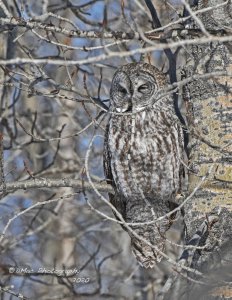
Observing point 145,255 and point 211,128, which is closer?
point 211,128

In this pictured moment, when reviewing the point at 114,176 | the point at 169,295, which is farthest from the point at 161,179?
the point at 169,295

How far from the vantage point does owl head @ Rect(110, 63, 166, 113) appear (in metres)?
5.88

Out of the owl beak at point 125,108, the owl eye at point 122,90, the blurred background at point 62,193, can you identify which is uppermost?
the owl eye at point 122,90

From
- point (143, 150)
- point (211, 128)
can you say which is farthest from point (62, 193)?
point (211, 128)

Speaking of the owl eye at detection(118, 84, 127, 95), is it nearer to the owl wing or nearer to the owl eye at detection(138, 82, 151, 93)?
the owl eye at detection(138, 82, 151, 93)

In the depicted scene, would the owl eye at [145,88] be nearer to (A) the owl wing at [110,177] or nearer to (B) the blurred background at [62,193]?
(A) the owl wing at [110,177]

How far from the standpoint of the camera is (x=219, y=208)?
4.59 metres

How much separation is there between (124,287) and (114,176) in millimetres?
5171

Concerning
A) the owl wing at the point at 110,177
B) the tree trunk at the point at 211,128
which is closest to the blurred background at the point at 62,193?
the owl wing at the point at 110,177

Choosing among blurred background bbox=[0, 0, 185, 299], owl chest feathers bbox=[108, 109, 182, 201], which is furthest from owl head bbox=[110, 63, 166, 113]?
blurred background bbox=[0, 0, 185, 299]

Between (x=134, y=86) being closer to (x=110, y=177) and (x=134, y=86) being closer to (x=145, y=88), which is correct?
(x=145, y=88)

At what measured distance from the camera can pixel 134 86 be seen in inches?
233

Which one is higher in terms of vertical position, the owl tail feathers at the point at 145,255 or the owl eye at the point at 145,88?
the owl eye at the point at 145,88

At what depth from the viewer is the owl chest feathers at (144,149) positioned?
5684 mm
